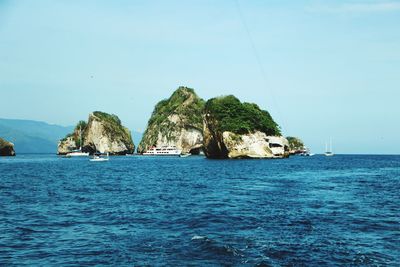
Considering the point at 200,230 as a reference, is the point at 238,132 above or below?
above

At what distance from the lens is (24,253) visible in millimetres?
19016

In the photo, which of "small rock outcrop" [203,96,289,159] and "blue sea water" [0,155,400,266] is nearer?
"blue sea water" [0,155,400,266]

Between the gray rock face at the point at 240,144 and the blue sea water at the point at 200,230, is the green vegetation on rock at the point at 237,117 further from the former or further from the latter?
the blue sea water at the point at 200,230

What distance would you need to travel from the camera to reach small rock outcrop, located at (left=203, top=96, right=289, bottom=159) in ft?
454

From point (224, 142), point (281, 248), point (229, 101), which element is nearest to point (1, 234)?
point (281, 248)

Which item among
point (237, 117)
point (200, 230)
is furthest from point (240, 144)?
point (200, 230)

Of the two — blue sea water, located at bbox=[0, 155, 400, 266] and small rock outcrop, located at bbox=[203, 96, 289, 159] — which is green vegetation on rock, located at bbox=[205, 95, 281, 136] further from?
blue sea water, located at bbox=[0, 155, 400, 266]

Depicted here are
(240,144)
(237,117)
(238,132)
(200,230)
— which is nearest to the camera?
(200,230)

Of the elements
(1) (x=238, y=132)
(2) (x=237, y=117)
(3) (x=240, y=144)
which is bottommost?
(3) (x=240, y=144)

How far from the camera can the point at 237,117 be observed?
142 metres

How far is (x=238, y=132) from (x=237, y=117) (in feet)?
23.6

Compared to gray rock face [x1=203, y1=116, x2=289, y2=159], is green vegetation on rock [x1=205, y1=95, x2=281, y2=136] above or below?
above

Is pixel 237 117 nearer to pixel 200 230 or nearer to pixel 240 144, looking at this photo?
pixel 240 144

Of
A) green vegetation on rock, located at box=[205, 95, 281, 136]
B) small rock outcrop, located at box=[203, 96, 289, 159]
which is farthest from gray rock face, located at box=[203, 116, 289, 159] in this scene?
green vegetation on rock, located at box=[205, 95, 281, 136]
